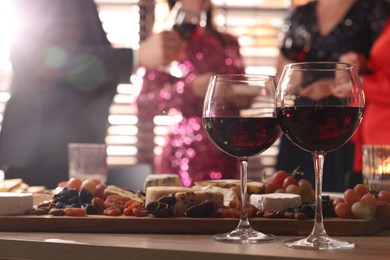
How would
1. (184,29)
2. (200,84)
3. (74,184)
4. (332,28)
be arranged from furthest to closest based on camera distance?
(332,28) < (200,84) < (184,29) < (74,184)

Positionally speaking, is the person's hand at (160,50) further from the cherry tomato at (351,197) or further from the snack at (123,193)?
the cherry tomato at (351,197)

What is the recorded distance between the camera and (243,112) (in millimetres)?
1135

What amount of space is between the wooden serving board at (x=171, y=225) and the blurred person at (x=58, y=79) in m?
1.12

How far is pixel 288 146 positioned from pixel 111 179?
1268 millimetres

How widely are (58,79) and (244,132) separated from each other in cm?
146

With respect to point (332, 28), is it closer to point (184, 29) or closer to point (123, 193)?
point (184, 29)

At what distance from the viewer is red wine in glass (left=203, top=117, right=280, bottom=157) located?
1.13m

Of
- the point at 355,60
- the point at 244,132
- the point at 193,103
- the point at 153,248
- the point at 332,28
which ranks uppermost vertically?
the point at 332,28

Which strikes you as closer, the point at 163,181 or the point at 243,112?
the point at 243,112

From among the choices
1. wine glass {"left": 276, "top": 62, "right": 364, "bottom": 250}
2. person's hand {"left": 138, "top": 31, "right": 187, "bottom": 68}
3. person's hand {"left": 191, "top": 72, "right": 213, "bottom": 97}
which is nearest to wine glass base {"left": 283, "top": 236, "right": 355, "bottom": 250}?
wine glass {"left": 276, "top": 62, "right": 364, "bottom": 250}

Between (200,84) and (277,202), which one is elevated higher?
(200,84)

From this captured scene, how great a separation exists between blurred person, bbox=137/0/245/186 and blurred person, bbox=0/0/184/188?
27.3 inches

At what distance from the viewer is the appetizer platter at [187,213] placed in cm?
118

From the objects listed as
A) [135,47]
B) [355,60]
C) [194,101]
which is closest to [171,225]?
[355,60]
